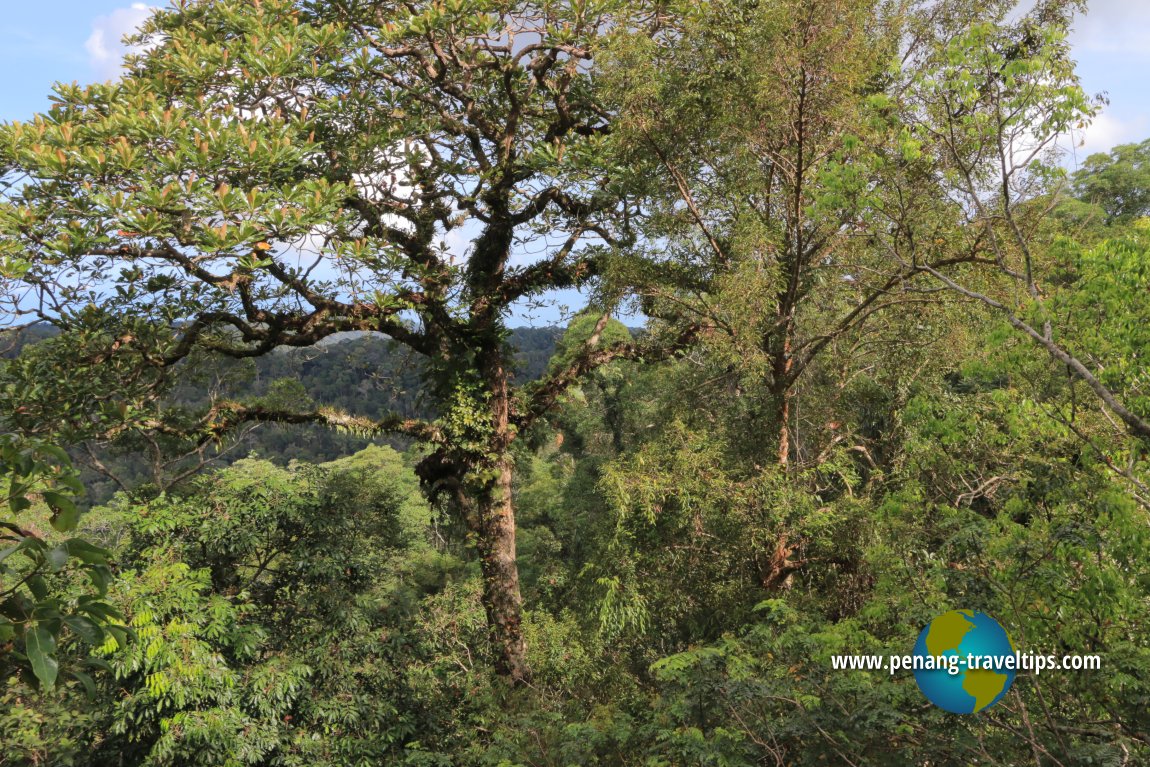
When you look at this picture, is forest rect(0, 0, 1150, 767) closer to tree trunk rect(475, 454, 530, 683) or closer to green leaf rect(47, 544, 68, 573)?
tree trunk rect(475, 454, 530, 683)

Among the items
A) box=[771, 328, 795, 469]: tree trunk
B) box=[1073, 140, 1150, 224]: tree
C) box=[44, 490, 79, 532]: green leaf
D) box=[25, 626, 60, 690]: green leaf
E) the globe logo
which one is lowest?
the globe logo

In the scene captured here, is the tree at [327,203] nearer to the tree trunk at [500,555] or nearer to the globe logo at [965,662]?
the tree trunk at [500,555]

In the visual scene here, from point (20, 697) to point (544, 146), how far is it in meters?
8.07

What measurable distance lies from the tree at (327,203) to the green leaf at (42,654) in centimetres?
388

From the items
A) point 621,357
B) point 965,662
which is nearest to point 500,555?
point 621,357

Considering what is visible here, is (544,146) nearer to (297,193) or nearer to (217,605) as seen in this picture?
(297,193)

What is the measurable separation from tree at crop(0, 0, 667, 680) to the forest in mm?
45

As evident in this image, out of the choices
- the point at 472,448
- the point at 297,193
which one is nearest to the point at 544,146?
the point at 297,193

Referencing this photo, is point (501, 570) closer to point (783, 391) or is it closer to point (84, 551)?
point (783, 391)

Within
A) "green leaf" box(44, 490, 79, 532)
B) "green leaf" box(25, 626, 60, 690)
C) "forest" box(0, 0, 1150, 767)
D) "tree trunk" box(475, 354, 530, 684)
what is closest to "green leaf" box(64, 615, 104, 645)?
"green leaf" box(25, 626, 60, 690)

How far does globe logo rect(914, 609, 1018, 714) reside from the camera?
377 cm

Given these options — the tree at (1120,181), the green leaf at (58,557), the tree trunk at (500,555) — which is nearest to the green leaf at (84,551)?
the green leaf at (58,557)

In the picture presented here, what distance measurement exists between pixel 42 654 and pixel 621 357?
776cm

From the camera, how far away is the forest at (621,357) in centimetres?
431
